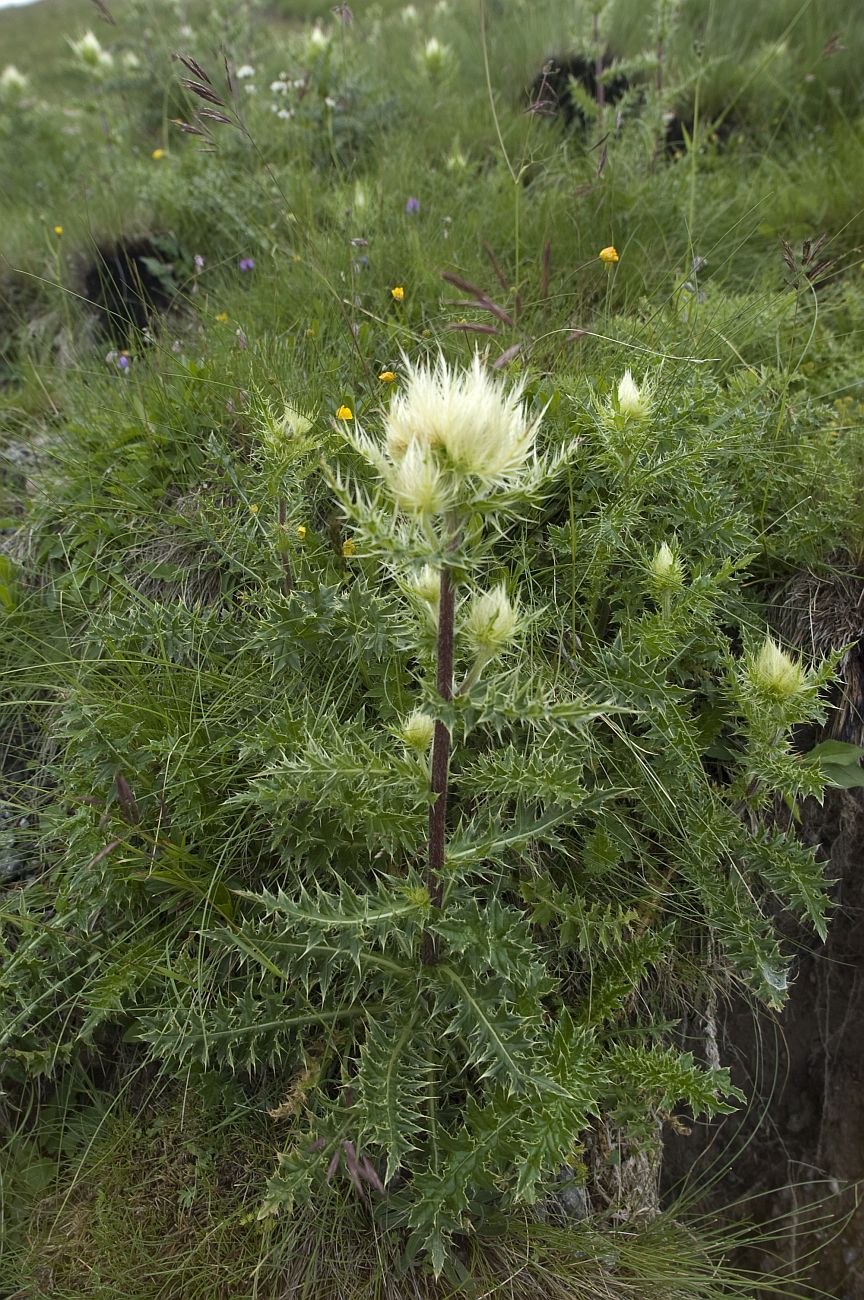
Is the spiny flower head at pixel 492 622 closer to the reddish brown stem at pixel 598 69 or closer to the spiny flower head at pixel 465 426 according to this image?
the spiny flower head at pixel 465 426

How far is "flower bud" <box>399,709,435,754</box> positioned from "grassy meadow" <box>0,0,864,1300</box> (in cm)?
1

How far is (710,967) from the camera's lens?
219cm

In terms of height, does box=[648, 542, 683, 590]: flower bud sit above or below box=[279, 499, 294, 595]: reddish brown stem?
below

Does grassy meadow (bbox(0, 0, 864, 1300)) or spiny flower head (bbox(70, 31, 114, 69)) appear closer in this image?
grassy meadow (bbox(0, 0, 864, 1300))

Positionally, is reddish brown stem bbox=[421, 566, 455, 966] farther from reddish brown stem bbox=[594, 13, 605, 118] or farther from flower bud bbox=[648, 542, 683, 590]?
reddish brown stem bbox=[594, 13, 605, 118]

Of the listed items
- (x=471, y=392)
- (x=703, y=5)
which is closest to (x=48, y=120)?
Answer: (x=703, y=5)

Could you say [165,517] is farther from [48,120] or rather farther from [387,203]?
[48,120]

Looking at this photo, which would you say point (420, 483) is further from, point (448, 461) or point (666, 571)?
point (666, 571)

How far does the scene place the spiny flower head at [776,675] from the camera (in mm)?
1897

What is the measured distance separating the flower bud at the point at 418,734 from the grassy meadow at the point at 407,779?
1 centimetres

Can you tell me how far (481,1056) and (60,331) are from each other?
4001 mm

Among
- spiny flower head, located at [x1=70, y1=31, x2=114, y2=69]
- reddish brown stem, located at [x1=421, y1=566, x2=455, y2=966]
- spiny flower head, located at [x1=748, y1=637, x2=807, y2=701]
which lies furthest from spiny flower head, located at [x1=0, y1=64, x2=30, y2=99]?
spiny flower head, located at [x1=748, y1=637, x2=807, y2=701]

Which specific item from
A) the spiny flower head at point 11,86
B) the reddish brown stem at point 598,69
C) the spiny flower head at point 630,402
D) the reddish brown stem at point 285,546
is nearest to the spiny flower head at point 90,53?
the spiny flower head at point 11,86

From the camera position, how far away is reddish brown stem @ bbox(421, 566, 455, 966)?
147 cm
